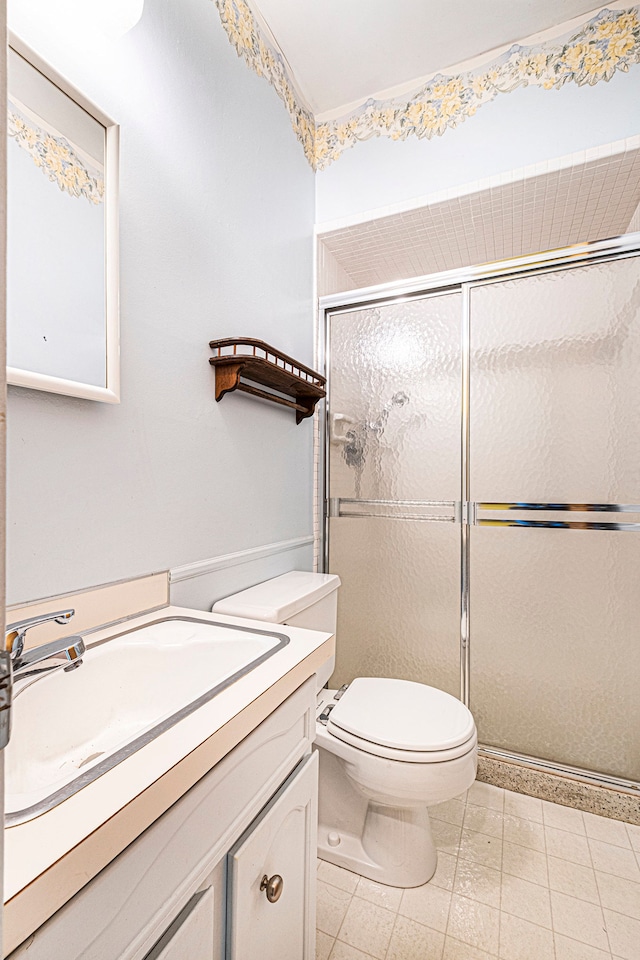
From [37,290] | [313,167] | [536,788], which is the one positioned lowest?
[536,788]

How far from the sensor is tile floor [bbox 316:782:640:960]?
42.4 inches

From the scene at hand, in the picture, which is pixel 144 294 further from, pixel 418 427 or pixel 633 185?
pixel 633 185

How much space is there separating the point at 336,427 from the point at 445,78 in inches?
55.5

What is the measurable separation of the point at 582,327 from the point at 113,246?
1.47m

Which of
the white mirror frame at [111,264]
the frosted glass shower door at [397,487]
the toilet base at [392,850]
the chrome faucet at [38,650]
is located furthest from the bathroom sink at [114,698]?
the frosted glass shower door at [397,487]

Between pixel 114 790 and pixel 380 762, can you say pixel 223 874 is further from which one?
pixel 380 762

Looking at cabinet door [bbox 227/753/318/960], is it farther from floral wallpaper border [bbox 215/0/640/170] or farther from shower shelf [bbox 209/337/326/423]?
floral wallpaper border [bbox 215/0/640/170]

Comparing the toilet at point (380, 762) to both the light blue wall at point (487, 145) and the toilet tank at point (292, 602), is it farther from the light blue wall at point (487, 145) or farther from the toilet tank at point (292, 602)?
the light blue wall at point (487, 145)

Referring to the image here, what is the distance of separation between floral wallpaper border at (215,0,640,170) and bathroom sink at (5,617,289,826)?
5.67 feet

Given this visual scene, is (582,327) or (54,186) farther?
(582,327)

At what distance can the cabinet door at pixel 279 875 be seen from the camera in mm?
625

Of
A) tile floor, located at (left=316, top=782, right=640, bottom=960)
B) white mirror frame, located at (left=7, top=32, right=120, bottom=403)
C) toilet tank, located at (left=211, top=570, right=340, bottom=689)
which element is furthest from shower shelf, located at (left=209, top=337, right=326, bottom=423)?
tile floor, located at (left=316, top=782, right=640, bottom=960)

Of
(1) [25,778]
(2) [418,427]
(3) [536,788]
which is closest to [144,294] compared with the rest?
(1) [25,778]

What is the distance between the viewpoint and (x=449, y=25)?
1.60 meters
